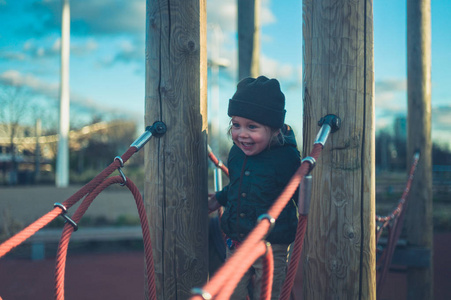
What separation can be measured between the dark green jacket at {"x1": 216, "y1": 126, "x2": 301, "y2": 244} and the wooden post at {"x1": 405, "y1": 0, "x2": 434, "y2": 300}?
103 inches

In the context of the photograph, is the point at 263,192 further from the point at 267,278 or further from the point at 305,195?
the point at 267,278

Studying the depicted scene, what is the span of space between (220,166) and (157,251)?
0.91m

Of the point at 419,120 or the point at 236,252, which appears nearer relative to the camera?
the point at 236,252

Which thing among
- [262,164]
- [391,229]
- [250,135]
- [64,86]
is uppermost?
[64,86]

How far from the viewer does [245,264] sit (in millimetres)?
1037

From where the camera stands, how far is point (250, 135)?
2049 mm

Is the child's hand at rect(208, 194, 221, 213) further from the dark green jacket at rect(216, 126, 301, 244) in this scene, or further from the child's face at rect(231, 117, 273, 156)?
the child's face at rect(231, 117, 273, 156)

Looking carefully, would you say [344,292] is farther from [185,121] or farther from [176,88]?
[176,88]

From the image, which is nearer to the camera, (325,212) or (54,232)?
(325,212)

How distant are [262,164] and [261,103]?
32 cm

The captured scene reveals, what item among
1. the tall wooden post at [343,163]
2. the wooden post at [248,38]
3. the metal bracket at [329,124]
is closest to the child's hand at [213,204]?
the tall wooden post at [343,163]

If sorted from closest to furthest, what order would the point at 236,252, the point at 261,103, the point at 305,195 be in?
the point at 236,252 → the point at 305,195 → the point at 261,103

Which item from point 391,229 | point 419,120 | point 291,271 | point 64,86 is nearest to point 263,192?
point 291,271

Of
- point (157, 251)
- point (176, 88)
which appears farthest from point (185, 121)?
point (157, 251)
